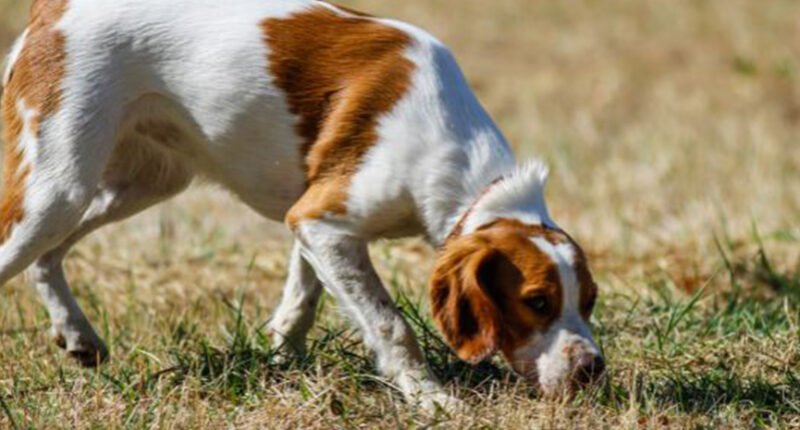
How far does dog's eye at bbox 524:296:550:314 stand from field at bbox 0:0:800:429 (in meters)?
0.27

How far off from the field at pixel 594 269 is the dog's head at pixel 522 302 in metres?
0.13

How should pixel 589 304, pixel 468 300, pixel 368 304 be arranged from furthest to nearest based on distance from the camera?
pixel 368 304
pixel 589 304
pixel 468 300

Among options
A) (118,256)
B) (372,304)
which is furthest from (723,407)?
(118,256)

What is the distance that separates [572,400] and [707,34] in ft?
31.8

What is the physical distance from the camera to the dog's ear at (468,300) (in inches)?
179

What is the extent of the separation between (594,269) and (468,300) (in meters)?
2.92

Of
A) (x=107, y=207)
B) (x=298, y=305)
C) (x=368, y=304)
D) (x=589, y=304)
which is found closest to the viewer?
(x=589, y=304)

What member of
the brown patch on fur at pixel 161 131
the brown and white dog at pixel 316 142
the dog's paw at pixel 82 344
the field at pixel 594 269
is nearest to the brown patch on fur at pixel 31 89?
the brown and white dog at pixel 316 142

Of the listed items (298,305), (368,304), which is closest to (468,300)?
(368,304)

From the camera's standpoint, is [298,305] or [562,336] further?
[298,305]

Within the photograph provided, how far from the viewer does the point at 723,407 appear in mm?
4895

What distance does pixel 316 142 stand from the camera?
4953 millimetres

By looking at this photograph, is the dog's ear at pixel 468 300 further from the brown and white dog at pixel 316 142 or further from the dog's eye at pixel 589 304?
the dog's eye at pixel 589 304

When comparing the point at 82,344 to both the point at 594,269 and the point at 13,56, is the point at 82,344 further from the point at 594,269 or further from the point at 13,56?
the point at 594,269
